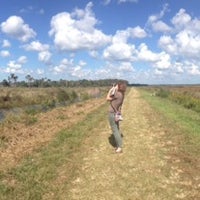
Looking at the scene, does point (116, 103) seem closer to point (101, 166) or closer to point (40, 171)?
point (101, 166)

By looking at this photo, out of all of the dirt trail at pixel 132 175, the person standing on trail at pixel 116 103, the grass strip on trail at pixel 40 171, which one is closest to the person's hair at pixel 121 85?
the person standing on trail at pixel 116 103

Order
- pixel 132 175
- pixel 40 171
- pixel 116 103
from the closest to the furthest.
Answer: pixel 132 175, pixel 40 171, pixel 116 103

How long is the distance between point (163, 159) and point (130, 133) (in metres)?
4.62

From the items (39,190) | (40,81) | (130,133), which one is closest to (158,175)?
(39,190)

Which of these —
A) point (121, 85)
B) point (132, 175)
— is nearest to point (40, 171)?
point (132, 175)

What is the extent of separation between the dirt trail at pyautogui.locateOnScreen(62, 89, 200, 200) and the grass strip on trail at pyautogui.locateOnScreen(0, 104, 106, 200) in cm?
46

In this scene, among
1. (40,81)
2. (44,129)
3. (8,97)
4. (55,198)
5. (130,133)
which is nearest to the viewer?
(55,198)

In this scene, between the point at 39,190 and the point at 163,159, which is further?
the point at 163,159

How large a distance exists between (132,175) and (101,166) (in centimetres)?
116

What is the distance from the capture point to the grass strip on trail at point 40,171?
8.04m

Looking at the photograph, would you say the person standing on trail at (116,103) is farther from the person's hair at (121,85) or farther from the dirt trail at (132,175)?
the dirt trail at (132,175)

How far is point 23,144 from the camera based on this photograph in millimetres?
13828

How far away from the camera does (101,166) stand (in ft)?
32.2

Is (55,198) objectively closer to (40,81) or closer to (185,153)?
(185,153)
